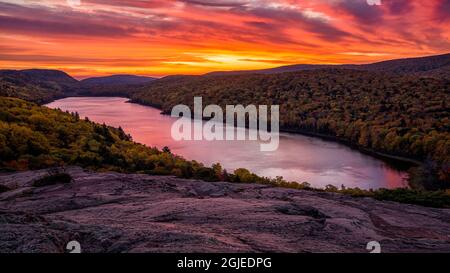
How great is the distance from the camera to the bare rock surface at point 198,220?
11640 millimetres

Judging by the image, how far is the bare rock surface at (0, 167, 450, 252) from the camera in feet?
38.2

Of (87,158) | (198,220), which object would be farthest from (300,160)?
(198,220)

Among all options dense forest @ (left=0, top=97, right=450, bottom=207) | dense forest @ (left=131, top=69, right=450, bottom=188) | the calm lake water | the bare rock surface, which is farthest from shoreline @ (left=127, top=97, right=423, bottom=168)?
the bare rock surface

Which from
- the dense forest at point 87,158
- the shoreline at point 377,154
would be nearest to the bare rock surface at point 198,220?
the dense forest at point 87,158

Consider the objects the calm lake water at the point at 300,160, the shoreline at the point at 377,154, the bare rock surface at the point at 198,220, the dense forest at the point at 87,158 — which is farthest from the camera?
the shoreline at the point at 377,154

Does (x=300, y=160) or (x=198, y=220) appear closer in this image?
(x=198, y=220)

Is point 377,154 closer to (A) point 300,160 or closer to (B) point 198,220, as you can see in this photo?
(A) point 300,160

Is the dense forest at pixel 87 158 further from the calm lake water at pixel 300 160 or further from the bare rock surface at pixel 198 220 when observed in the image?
the calm lake water at pixel 300 160

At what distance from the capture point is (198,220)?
15203mm

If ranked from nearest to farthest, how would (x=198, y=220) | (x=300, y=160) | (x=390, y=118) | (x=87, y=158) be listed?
(x=198, y=220) < (x=87, y=158) < (x=300, y=160) < (x=390, y=118)

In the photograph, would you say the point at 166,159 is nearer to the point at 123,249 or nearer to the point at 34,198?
the point at 34,198

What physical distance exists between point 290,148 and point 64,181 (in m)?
89.2

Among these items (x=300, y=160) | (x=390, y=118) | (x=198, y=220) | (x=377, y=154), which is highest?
(x=198, y=220)

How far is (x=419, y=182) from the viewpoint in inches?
2803
